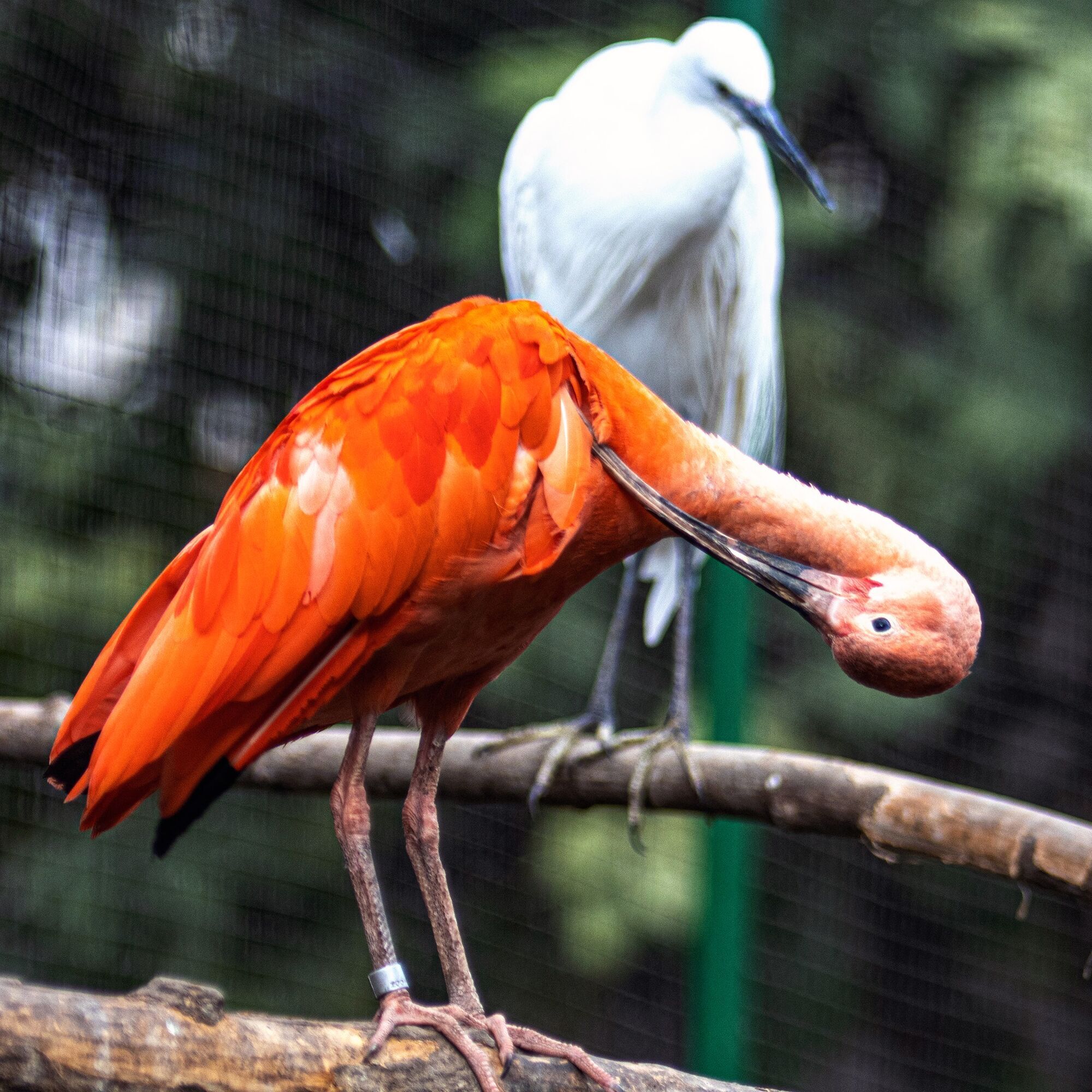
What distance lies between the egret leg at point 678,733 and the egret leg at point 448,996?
0.60 metres

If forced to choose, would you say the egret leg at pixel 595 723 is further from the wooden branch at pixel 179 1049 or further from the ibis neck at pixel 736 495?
the wooden branch at pixel 179 1049

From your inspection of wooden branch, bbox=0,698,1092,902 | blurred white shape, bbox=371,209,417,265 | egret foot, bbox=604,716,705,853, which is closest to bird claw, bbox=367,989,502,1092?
wooden branch, bbox=0,698,1092,902

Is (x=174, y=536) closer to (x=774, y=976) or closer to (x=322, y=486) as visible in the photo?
(x=322, y=486)

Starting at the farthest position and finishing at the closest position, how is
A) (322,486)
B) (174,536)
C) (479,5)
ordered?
1. (479,5)
2. (174,536)
3. (322,486)

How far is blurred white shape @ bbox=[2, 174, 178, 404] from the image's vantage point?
2.55m

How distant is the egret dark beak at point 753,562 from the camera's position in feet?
4.76

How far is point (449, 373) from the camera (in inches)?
57.7

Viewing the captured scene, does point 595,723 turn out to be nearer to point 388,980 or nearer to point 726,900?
point 726,900

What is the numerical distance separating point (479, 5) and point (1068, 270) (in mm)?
1331

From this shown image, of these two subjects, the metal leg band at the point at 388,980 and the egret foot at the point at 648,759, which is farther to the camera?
the egret foot at the point at 648,759

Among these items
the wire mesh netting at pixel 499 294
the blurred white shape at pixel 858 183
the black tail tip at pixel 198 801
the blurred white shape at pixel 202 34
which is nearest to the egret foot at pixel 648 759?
the wire mesh netting at pixel 499 294

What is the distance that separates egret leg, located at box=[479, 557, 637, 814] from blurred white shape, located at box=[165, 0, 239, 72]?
1.24m

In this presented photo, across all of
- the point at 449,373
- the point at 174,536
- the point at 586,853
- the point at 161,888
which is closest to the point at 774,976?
the point at 586,853

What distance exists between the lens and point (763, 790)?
1961 millimetres
